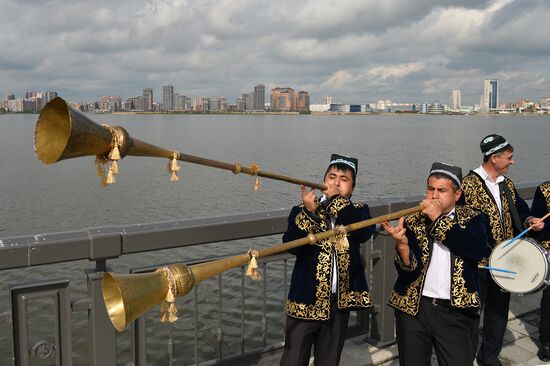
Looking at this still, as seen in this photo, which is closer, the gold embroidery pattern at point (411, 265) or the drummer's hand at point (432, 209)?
the drummer's hand at point (432, 209)

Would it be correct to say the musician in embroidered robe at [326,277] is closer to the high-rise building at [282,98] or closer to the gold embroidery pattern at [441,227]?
the gold embroidery pattern at [441,227]

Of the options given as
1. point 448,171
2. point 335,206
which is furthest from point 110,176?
point 448,171

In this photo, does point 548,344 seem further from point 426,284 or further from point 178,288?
point 178,288

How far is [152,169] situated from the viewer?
112 ft

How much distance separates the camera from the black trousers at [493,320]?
4926mm

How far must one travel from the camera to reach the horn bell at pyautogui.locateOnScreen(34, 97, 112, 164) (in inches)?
98.4

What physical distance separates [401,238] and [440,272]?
43cm

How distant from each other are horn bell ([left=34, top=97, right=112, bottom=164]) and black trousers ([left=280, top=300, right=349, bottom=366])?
187 cm

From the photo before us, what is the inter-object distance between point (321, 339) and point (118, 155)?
202 cm

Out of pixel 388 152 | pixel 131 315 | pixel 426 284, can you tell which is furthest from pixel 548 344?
pixel 388 152

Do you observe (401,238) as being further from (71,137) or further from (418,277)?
(71,137)

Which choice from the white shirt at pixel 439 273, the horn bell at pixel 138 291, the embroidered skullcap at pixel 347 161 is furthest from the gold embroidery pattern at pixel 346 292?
the horn bell at pixel 138 291

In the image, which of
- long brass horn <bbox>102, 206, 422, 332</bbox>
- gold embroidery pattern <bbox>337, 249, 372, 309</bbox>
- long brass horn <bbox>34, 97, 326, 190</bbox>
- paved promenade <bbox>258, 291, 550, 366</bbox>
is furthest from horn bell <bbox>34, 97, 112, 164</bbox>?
paved promenade <bbox>258, 291, 550, 366</bbox>

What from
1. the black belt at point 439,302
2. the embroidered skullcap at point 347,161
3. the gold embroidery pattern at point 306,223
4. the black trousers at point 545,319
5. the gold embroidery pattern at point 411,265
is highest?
the embroidered skullcap at point 347,161
